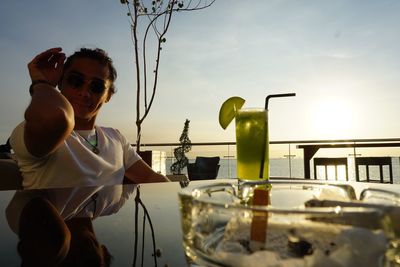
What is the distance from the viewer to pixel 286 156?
675 centimetres

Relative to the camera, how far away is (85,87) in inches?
74.3

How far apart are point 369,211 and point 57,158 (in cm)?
155

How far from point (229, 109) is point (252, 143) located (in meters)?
0.27

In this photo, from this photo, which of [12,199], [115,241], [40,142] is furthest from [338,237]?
[40,142]

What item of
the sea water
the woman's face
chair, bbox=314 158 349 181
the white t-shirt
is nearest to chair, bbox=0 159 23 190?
the white t-shirt

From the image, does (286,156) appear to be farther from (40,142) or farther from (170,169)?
(40,142)

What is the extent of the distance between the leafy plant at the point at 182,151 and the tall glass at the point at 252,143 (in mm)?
5150

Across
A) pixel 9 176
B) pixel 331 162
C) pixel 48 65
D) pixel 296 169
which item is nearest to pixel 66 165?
pixel 9 176

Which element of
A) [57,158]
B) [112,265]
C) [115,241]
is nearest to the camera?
[112,265]

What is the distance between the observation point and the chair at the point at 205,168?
17.5ft

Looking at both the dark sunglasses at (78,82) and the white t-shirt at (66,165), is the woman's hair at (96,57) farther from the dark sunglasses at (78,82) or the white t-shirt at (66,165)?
the white t-shirt at (66,165)

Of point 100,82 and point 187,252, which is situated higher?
point 100,82

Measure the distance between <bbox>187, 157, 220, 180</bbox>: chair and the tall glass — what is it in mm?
4090

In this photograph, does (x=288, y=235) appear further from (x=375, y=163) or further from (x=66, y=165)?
(x=375, y=163)
